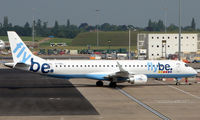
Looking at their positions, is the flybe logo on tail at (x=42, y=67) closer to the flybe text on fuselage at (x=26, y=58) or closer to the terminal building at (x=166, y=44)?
the flybe text on fuselage at (x=26, y=58)

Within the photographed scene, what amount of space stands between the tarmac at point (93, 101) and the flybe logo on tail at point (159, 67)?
1986 mm

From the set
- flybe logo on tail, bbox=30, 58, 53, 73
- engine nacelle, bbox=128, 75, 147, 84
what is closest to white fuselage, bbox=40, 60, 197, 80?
flybe logo on tail, bbox=30, 58, 53, 73

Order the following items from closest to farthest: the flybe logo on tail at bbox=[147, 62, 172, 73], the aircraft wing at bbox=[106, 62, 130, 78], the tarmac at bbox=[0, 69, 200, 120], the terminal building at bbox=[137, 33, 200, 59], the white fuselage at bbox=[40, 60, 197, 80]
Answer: the tarmac at bbox=[0, 69, 200, 120], the aircraft wing at bbox=[106, 62, 130, 78], the white fuselage at bbox=[40, 60, 197, 80], the flybe logo on tail at bbox=[147, 62, 172, 73], the terminal building at bbox=[137, 33, 200, 59]

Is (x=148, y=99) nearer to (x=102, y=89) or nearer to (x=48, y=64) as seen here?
(x=102, y=89)

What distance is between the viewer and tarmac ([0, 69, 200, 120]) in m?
30.8

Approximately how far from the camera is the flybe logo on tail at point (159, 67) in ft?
165

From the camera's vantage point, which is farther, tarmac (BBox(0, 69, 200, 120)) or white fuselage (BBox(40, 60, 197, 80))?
white fuselage (BBox(40, 60, 197, 80))

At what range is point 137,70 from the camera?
50062mm

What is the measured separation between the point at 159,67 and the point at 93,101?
15.3 m

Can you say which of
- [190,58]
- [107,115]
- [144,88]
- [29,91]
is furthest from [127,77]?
[190,58]

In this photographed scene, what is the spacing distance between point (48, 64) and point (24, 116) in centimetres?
1751

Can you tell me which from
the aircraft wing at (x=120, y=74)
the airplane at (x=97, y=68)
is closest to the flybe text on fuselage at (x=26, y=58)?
the airplane at (x=97, y=68)

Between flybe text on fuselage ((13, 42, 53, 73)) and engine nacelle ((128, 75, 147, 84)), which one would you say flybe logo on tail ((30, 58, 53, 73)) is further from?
engine nacelle ((128, 75, 147, 84))

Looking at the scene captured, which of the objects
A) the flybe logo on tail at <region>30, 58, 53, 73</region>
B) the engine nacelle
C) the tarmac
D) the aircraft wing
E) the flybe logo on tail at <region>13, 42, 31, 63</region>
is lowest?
the tarmac
